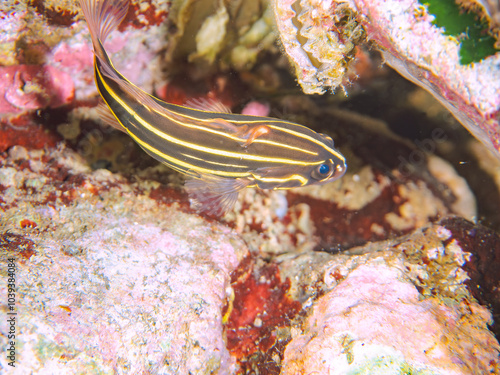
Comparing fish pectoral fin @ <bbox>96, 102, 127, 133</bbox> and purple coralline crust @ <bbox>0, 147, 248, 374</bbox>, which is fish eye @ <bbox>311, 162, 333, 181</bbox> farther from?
fish pectoral fin @ <bbox>96, 102, 127, 133</bbox>

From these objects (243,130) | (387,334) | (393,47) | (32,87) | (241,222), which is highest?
(393,47)

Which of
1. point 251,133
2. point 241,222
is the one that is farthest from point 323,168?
point 241,222

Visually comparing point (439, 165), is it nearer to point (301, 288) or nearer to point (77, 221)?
point (301, 288)

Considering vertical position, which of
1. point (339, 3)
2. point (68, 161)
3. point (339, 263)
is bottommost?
point (68, 161)

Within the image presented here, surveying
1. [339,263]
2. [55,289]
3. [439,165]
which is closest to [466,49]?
[339,263]

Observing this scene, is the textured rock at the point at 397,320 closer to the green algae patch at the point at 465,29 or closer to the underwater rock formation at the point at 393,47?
the underwater rock formation at the point at 393,47

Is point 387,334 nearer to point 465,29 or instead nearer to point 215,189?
point 215,189
